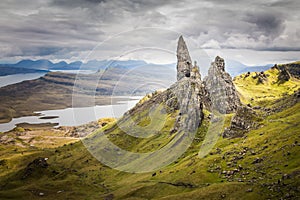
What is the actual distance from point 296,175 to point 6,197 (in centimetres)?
13812

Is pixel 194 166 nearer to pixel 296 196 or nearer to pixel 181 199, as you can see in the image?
pixel 181 199

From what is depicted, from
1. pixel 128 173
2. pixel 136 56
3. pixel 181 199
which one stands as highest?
pixel 136 56

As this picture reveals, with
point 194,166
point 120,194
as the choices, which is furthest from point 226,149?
point 120,194

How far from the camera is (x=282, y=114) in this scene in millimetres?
181000

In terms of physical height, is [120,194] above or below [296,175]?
below

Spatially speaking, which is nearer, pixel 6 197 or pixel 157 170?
pixel 6 197

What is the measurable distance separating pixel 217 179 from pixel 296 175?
3588cm

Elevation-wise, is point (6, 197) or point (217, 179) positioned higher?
point (217, 179)

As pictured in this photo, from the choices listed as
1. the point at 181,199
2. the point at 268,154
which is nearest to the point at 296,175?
the point at 268,154

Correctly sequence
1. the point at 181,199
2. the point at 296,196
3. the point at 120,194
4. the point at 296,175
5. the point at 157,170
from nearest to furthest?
1. the point at 296,196
2. the point at 296,175
3. the point at 181,199
4. the point at 120,194
5. the point at 157,170

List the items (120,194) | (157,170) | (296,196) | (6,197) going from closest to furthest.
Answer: (296,196) → (120,194) → (6,197) → (157,170)

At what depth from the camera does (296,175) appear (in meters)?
82.1

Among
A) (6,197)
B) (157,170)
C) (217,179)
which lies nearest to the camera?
(217,179)

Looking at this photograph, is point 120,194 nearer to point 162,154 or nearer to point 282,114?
point 162,154
